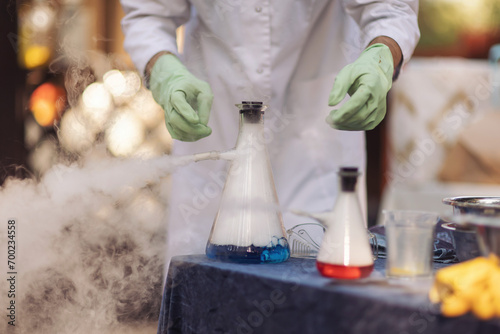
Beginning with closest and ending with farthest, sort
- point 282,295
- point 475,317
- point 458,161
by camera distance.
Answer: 1. point 475,317
2. point 282,295
3. point 458,161

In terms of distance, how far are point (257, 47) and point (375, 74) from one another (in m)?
0.47

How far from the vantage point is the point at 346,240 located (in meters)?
0.74

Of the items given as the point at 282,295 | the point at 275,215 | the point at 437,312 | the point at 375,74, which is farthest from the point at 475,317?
the point at 375,74

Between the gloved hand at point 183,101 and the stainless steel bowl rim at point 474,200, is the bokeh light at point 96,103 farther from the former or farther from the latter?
the stainless steel bowl rim at point 474,200

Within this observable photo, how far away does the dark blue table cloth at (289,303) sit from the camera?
0.62 meters

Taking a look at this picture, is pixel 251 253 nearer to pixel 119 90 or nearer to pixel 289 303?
pixel 289 303

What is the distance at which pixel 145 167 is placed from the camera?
0.99m

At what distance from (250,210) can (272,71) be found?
0.64 meters

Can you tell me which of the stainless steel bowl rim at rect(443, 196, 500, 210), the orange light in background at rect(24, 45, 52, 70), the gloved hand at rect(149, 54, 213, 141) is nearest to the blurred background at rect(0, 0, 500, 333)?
the orange light in background at rect(24, 45, 52, 70)

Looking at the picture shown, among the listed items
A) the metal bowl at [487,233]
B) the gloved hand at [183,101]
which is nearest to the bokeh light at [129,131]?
the gloved hand at [183,101]

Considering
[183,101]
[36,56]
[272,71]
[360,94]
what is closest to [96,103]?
[36,56]

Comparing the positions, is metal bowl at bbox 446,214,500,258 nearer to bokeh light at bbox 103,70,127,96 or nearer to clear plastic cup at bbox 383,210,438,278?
clear plastic cup at bbox 383,210,438,278

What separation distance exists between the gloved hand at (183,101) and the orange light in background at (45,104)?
2.32 m

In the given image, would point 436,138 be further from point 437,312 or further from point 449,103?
point 437,312
